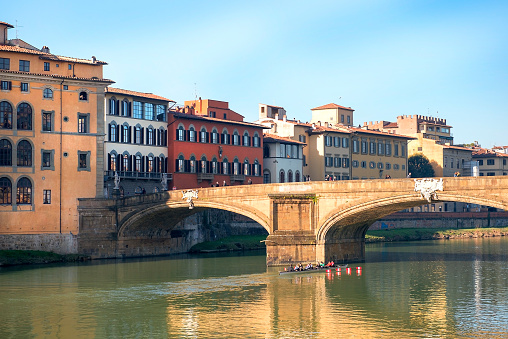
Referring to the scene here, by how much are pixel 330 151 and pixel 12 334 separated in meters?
74.1

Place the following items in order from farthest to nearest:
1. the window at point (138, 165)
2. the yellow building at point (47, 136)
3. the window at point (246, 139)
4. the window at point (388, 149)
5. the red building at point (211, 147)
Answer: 1. the window at point (388, 149)
2. the window at point (246, 139)
3. the red building at point (211, 147)
4. the window at point (138, 165)
5. the yellow building at point (47, 136)

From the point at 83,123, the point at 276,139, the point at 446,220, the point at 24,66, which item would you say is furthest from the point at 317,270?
the point at 446,220

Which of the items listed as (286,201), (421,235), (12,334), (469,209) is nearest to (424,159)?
(469,209)

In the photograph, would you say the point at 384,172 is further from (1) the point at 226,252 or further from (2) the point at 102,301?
(2) the point at 102,301

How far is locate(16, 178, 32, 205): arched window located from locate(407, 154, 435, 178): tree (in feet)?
235

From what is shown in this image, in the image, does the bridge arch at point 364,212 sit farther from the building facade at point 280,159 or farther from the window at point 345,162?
the window at point 345,162

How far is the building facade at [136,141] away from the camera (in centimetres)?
7700

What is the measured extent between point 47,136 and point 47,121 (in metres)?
1.36

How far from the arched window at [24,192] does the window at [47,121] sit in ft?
16.1

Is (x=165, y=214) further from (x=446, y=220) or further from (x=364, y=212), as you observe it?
(x=446, y=220)

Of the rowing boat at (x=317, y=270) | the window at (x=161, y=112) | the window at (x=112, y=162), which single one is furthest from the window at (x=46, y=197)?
the rowing boat at (x=317, y=270)

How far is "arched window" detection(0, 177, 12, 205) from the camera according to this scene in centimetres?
6850

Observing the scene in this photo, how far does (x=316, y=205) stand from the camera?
60.3 m

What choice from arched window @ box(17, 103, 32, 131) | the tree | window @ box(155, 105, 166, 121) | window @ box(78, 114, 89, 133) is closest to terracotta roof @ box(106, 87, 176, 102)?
window @ box(155, 105, 166, 121)
